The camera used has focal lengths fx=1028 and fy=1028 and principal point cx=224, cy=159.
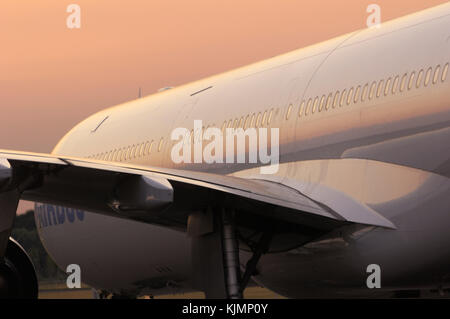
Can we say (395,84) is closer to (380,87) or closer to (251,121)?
(380,87)

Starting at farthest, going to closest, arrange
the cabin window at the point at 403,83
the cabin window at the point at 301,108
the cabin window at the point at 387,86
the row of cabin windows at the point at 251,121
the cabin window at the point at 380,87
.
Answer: the row of cabin windows at the point at 251,121 → the cabin window at the point at 301,108 → the cabin window at the point at 380,87 → the cabin window at the point at 387,86 → the cabin window at the point at 403,83

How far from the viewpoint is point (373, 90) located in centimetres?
1196

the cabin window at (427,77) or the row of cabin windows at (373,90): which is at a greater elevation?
the row of cabin windows at (373,90)

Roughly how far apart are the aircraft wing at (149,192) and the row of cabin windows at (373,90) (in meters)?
1.14

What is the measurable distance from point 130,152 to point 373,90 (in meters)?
7.01

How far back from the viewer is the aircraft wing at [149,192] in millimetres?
10000

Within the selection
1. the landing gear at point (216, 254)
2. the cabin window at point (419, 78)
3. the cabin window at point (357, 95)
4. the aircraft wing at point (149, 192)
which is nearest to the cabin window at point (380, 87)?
the cabin window at point (357, 95)

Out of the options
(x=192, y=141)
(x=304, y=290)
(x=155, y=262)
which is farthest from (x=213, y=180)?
(x=155, y=262)

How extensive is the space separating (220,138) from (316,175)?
2.76 m

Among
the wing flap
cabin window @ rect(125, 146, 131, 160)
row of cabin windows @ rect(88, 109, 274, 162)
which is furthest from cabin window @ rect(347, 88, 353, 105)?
cabin window @ rect(125, 146, 131, 160)

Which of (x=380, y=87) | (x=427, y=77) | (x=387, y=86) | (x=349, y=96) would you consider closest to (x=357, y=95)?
(x=349, y=96)

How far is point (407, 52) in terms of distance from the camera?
1166 cm

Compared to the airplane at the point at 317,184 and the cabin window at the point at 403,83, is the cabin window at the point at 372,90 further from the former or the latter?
the cabin window at the point at 403,83
